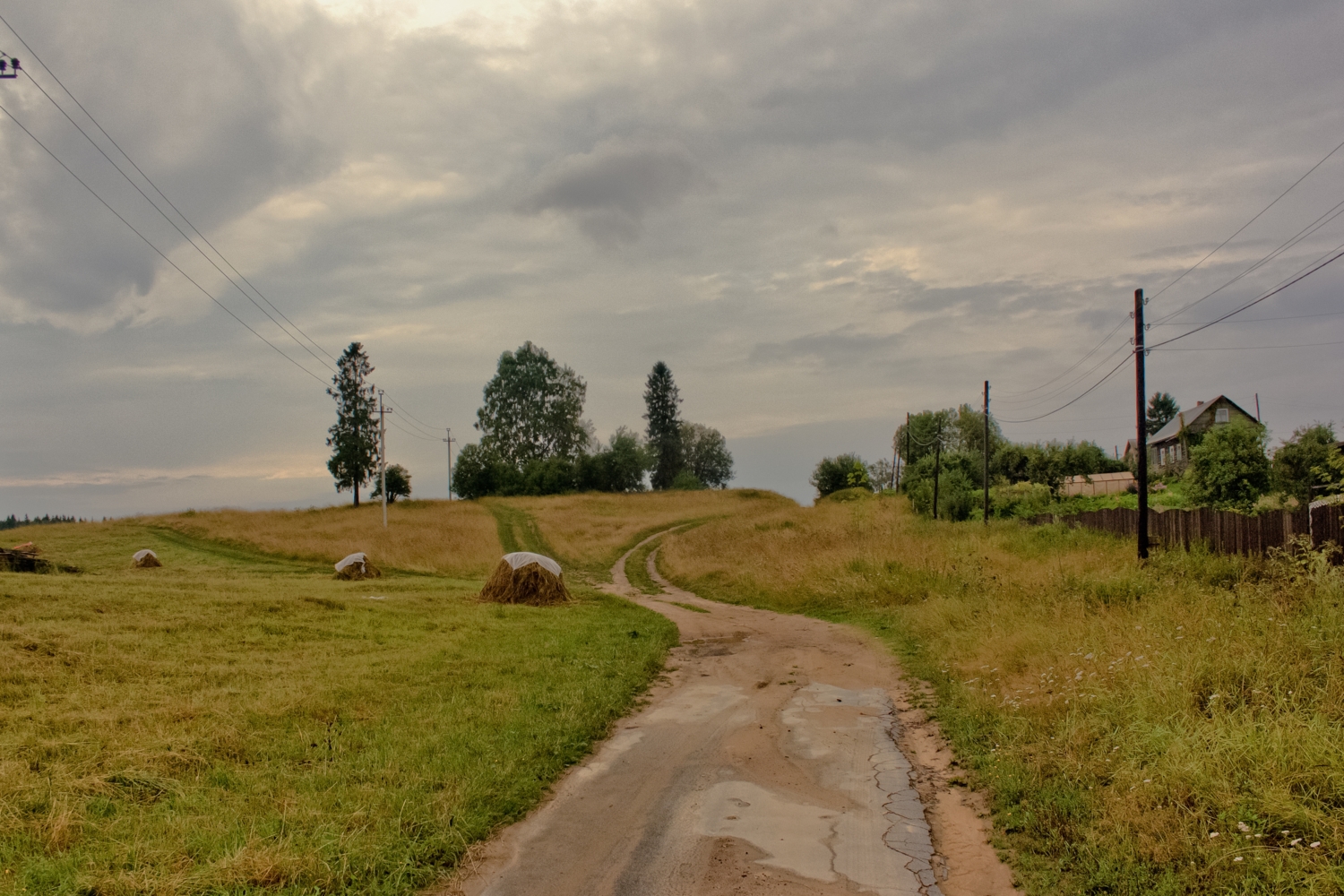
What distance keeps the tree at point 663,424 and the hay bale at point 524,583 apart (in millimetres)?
86698

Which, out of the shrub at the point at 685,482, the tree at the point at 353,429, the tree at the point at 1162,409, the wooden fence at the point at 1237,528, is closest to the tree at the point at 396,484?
the tree at the point at 353,429

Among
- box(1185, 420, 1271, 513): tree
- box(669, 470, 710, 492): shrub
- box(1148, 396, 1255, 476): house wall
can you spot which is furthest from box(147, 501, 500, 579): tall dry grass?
box(1148, 396, 1255, 476): house wall

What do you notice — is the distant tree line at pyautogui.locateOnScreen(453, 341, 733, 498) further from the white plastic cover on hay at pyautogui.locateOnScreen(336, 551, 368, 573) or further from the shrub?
the white plastic cover on hay at pyautogui.locateOnScreen(336, 551, 368, 573)

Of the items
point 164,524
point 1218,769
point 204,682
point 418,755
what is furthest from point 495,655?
point 164,524

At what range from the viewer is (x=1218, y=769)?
6.76 meters

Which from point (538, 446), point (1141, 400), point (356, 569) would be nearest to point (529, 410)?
point (538, 446)

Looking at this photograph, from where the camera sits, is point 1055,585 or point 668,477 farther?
point 668,477

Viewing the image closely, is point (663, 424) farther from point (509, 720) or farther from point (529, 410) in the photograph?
point (509, 720)

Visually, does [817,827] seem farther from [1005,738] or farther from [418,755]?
[418,755]

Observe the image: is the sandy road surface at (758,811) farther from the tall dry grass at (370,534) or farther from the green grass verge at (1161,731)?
the tall dry grass at (370,534)

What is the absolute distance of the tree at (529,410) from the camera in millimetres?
93688

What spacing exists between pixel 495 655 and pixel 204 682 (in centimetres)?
511

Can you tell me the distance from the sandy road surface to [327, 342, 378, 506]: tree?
64.1 meters

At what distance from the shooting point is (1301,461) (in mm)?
47750
